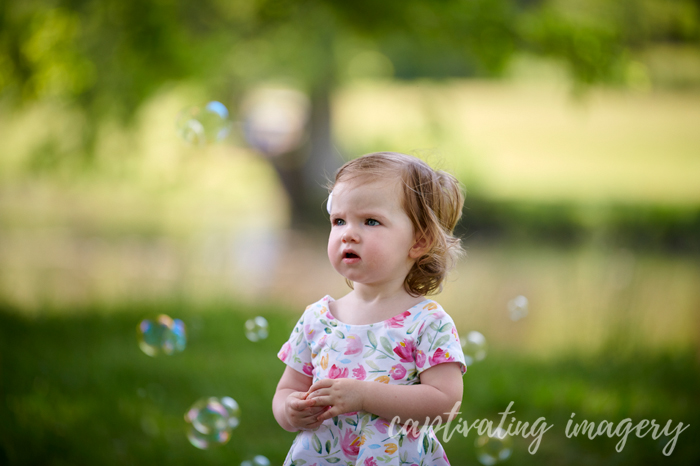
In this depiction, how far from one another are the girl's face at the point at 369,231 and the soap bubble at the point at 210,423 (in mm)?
998

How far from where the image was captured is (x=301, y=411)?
5.09 ft

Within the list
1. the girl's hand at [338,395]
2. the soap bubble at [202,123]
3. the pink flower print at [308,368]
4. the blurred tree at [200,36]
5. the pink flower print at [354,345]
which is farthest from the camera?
the blurred tree at [200,36]

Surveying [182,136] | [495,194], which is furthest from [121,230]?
[182,136]

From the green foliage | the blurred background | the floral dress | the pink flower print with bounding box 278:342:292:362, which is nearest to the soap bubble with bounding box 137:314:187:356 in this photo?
the blurred background

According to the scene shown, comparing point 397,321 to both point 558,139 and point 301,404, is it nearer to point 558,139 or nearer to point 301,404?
point 301,404

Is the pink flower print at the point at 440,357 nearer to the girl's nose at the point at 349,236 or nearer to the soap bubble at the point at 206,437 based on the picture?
the girl's nose at the point at 349,236

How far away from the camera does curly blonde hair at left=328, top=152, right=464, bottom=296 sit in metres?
1.64

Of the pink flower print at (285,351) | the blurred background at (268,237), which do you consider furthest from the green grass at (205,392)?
the pink flower print at (285,351)

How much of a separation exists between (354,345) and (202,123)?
1499 mm

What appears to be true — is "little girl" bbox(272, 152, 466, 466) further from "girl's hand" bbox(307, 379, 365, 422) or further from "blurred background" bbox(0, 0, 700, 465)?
"blurred background" bbox(0, 0, 700, 465)

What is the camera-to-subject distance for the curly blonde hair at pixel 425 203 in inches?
64.5

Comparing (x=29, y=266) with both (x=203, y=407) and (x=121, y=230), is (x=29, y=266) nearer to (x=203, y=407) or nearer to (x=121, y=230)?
(x=121, y=230)

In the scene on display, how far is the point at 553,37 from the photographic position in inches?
209

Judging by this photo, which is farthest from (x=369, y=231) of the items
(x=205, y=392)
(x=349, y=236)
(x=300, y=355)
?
(x=205, y=392)
